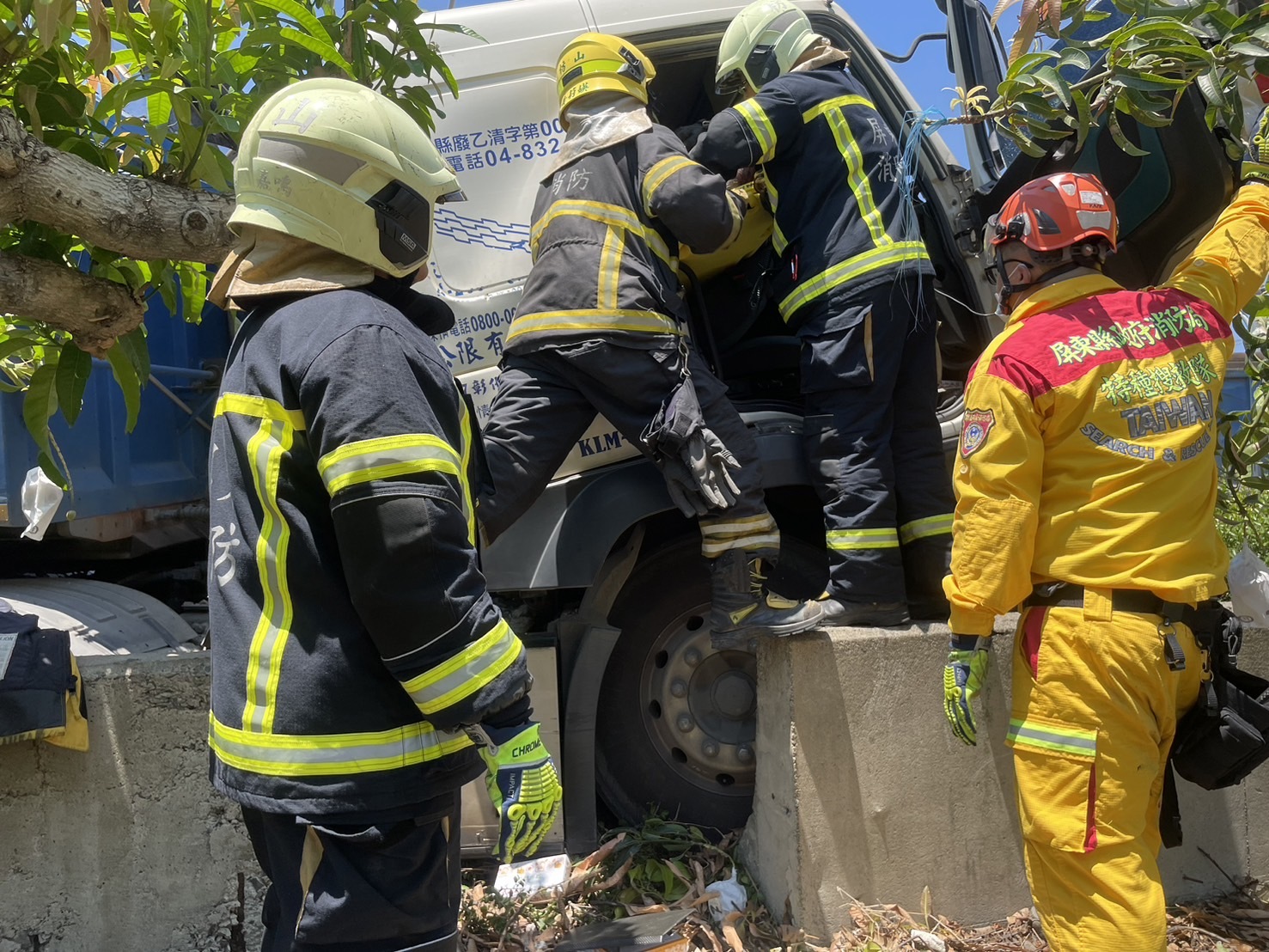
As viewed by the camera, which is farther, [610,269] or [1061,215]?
[610,269]

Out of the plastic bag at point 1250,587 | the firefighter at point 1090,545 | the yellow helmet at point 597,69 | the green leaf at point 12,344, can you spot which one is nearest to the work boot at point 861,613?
the firefighter at point 1090,545

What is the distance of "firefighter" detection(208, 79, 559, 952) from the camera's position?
5.00ft

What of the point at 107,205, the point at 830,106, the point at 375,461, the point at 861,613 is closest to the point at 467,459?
the point at 375,461

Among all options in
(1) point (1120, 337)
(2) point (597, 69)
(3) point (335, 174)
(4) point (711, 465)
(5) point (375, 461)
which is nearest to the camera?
(5) point (375, 461)

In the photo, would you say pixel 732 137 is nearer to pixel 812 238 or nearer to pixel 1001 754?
pixel 812 238

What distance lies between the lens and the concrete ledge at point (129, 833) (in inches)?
99.7

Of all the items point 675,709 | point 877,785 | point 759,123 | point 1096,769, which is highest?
point 759,123

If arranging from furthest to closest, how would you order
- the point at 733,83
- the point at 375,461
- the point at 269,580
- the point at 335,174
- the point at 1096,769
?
the point at 733,83 < the point at 1096,769 < the point at 335,174 < the point at 269,580 < the point at 375,461

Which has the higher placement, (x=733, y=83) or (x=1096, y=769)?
(x=733, y=83)

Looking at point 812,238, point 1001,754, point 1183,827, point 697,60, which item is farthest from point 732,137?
point 1183,827

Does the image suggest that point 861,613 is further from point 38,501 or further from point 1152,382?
point 38,501

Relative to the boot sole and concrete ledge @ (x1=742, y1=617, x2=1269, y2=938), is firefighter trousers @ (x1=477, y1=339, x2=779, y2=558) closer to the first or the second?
the boot sole

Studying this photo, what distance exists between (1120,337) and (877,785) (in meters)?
1.33

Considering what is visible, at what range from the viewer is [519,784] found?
5.23 feet
